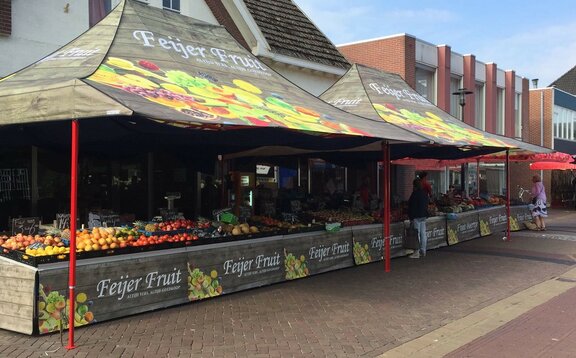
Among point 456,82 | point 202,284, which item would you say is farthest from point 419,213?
point 456,82

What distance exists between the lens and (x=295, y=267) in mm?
8258

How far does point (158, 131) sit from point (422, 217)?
5.93m

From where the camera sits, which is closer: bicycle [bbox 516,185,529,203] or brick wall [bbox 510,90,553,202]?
bicycle [bbox 516,185,529,203]

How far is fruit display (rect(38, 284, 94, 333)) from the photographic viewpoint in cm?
535

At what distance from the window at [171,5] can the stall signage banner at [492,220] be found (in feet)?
32.1

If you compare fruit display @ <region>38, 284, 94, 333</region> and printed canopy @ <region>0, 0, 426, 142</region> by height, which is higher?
printed canopy @ <region>0, 0, 426, 142</region>

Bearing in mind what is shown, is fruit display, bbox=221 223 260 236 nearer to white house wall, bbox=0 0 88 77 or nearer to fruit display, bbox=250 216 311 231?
fruit display, bbox=250 216 311 231

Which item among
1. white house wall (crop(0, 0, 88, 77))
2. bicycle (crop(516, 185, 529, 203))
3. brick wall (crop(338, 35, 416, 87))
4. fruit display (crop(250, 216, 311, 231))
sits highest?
brick wall (crop(338, 35, 416, 87))

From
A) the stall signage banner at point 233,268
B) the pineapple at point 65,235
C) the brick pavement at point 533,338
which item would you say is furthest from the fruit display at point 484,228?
the pineapple at point 65,235

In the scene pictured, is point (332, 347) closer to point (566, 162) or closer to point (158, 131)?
point (158, 131)

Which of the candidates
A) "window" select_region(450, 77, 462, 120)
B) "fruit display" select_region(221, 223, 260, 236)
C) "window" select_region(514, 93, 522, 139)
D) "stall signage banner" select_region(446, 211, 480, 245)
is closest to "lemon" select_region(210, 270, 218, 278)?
"fruit display" select_region(221, 223, 260, 236)

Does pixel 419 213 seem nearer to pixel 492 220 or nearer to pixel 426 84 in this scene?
pixel 492 220

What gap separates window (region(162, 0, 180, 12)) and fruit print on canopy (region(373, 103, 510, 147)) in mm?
5398

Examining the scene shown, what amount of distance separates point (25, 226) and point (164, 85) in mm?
2946
